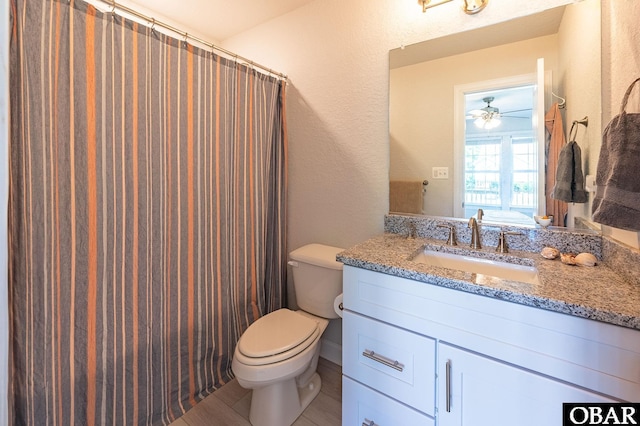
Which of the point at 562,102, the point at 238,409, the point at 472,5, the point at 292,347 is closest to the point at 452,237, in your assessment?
the point at 562,102

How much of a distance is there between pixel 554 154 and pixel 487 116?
317 millimetres

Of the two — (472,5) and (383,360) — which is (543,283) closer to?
(383,360)

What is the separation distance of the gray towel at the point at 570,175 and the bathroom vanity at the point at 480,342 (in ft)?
0.92

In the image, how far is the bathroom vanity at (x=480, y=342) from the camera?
70 centimetres

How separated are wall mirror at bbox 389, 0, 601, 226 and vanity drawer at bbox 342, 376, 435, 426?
0.88 metres

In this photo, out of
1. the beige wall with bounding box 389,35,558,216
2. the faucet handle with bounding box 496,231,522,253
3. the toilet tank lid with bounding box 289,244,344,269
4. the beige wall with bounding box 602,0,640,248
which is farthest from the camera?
the toilet tank lid with bounding box 289,244,344,269

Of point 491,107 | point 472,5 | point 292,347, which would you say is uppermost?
point 472,5

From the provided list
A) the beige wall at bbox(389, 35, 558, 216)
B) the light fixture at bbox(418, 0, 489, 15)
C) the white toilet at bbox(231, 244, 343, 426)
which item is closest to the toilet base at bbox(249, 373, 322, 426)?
the white toilet at bbox(231, 244, 343, 426)

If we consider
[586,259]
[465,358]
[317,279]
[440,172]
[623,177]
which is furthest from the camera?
[317,279]

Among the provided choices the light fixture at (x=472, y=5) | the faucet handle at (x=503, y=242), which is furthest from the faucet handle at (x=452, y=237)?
the light fixture at (x=472, y=5)

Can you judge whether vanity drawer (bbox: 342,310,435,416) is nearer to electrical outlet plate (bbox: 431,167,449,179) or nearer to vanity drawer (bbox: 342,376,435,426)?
vanity drawer (bbox: 342,376,435,426)

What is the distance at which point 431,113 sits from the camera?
144cm

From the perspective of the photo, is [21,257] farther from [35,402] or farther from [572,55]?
[572,55]

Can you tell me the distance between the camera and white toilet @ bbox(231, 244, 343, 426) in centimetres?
123
